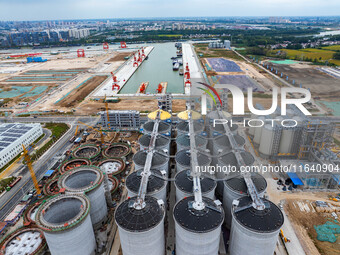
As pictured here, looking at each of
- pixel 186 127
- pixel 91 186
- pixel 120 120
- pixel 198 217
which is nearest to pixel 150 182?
pixel 91 186

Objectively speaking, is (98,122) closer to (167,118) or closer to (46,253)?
(167,118)

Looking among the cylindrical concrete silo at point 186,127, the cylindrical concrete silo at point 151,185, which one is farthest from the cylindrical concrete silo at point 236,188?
the cylindrical concrete silo at point 186,127

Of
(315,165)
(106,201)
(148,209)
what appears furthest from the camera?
(315,165)

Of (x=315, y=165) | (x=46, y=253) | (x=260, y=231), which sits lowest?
(x=46, y=253)

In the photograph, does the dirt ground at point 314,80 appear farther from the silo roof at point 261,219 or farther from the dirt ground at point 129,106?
the silo roof at point 261,219

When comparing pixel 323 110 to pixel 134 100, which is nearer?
pixel 323 110

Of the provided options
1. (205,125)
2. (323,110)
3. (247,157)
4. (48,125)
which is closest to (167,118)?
(205,125)

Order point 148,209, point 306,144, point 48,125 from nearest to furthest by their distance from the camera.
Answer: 1. point 148,209
2. point 306,144
3. point 48,125

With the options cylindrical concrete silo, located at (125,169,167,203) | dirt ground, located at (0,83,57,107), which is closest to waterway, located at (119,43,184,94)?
dirt ground, located at (0,83,57,107)
